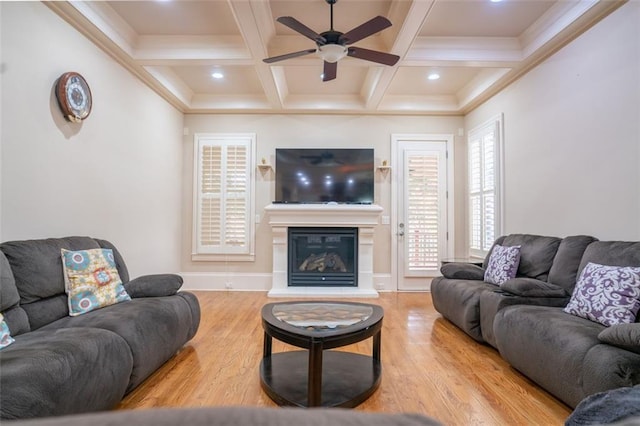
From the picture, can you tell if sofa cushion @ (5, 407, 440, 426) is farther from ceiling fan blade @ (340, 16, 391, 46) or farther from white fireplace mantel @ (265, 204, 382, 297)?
white fireplace mantel @ (265, 204, 382, 297)

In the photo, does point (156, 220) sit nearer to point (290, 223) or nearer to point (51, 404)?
point (290, 223)

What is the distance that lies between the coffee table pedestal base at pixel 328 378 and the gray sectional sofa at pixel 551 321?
102 cm

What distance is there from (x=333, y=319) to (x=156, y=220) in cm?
318

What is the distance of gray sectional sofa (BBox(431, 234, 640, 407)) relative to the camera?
1592 millimetres

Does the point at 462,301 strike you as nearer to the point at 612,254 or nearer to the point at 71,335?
the point at 612,254

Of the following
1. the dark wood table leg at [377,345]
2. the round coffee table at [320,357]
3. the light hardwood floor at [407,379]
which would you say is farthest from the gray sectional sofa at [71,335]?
the dark wood table leg at [377,345]

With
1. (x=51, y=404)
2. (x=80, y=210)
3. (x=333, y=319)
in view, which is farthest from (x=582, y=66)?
(x=80, y=210)

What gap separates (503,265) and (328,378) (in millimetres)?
2130

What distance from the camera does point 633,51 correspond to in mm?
2340

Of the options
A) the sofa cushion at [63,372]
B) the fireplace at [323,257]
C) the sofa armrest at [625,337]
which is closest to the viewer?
the sofa cushion at [63,372]

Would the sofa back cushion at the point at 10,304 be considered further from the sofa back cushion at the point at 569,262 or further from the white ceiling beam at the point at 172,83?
the sofa back cushion at the point at 569,262

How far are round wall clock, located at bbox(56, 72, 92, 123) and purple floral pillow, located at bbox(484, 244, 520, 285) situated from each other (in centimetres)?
420

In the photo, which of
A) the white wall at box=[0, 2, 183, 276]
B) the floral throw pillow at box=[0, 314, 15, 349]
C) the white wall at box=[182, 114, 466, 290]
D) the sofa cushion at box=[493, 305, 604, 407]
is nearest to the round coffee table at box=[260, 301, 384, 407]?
the sofa cushion at box=[493, 305, 604, 407]

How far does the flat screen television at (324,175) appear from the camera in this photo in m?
4.85
